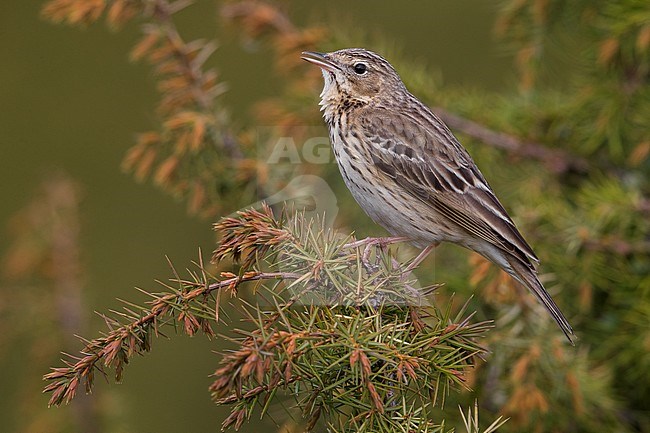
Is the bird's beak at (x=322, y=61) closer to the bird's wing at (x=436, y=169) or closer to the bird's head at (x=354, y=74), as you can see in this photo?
the bird's head at (x=354, y=74)

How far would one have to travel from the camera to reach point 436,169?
4.36 metres

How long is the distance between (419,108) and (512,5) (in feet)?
2.48

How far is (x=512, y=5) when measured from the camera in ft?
15.7

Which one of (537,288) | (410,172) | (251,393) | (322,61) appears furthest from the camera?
(322,61)

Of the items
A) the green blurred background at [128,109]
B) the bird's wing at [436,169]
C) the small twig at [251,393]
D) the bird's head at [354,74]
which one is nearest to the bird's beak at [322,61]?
the bird's head at [354,74]

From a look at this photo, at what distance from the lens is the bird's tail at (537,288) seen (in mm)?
3561

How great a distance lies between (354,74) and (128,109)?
12.2ft

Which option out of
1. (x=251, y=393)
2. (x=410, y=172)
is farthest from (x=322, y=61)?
(x=251, y=393)

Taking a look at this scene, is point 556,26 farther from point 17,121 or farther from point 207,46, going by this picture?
point 17,121

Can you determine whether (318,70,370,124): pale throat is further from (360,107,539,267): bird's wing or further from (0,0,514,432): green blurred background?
(0,0,514,432): green blurred background

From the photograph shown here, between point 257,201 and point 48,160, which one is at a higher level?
point 257,201

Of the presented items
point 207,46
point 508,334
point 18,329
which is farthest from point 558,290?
point 18,329

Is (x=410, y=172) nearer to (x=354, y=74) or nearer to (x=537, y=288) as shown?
(x=354, y=74)

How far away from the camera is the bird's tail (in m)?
3.56
